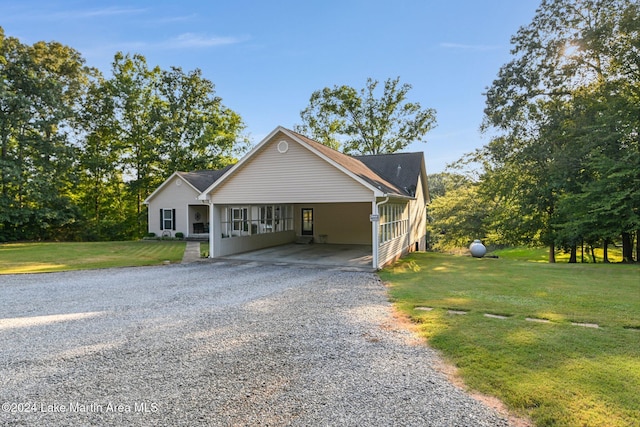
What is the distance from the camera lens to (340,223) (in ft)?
64.1

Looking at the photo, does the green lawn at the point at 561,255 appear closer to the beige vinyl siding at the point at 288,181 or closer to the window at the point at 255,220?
the window at the point at 255,220

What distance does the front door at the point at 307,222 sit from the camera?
20094 millimetres

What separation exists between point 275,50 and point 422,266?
14617mm

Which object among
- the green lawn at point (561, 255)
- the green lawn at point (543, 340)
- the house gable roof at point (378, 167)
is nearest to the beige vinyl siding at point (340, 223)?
the house gable roof at point (378, 167)

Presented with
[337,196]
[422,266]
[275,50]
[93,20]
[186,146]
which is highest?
[275,50]

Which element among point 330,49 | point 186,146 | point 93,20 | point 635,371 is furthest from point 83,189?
point 635,371

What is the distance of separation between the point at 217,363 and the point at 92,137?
30.0m

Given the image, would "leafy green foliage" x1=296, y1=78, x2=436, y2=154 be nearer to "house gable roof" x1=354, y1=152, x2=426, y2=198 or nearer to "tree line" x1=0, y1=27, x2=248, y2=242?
"tree line" x1=0, y1=27, x2=248, y2=242

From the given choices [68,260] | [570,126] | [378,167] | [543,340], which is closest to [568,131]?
[570,126]

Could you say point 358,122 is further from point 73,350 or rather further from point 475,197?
point 73,350

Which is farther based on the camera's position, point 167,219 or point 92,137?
point 92,137

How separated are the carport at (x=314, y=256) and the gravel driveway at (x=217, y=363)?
468cm

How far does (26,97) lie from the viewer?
21.5 m

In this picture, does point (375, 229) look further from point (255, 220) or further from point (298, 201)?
point (255, 220)
